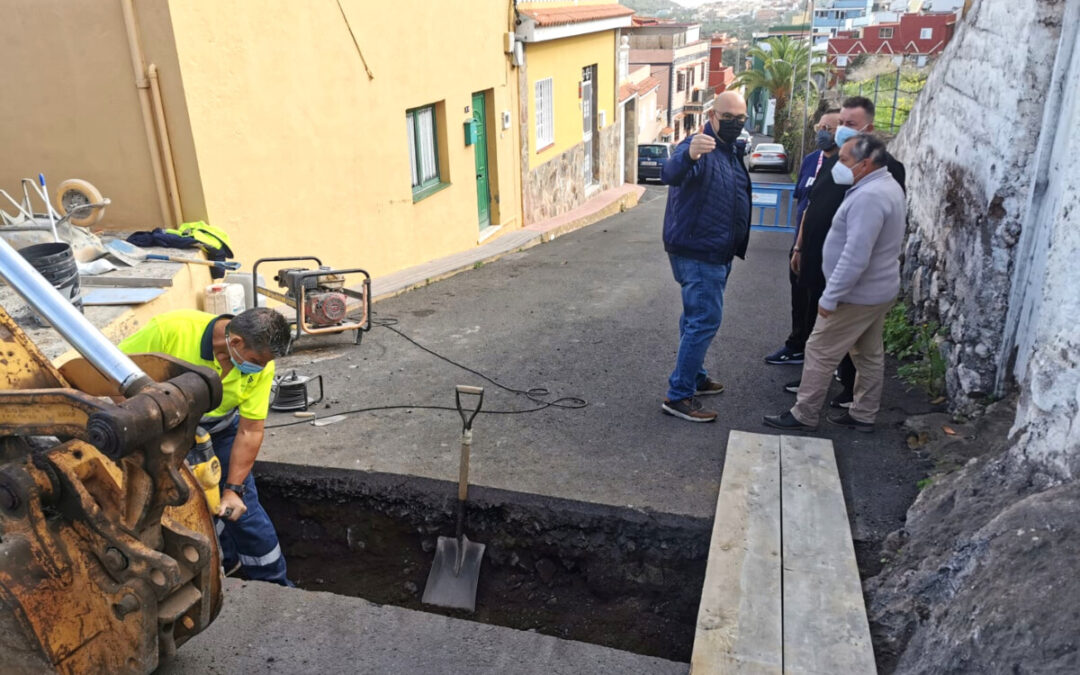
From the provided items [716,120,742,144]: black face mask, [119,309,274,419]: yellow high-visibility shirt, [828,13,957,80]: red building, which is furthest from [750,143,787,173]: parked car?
[119,309,274,419]: yellow high-visibility shirt

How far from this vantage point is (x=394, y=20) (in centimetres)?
978

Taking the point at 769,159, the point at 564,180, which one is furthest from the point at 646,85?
the point at 564,180

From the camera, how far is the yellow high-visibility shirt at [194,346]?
3564 millimetres

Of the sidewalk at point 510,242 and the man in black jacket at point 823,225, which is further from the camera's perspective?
the sidewalk at point 510,242

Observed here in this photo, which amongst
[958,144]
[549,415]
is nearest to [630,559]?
[549,415]

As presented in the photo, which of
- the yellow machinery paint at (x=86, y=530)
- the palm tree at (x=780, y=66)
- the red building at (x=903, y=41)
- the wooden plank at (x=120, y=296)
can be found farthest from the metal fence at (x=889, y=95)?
the palm tree at (x=780, y=66)

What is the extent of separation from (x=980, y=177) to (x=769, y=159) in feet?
82.2

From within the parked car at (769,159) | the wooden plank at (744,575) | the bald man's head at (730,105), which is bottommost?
the parked car at (769,159)

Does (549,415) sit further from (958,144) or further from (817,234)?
(958,144)

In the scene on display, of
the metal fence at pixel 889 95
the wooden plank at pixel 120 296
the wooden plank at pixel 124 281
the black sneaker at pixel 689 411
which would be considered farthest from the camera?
the metal fence at pixel 889 95

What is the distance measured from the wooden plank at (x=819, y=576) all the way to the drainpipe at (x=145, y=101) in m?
5.88

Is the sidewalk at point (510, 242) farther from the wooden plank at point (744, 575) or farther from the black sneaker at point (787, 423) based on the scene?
the wooden plank at point (744, 575)

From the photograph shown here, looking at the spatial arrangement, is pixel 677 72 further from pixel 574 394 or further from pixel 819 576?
pixel 819 576

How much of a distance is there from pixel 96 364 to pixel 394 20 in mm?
8526
